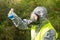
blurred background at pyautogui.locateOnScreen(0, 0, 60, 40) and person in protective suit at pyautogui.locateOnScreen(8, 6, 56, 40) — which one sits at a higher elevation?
person in protective suit at pyautogui.locateOnScreen(8, 6, 56, 40)

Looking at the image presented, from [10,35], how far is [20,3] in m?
1.64

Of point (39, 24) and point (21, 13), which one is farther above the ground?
point (39, 24)

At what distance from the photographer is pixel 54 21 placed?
957 cm

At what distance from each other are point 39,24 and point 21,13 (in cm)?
468

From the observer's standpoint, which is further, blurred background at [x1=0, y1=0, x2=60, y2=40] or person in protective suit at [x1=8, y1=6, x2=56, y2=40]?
blurred background at [x1=0, y1=0, x2=60, y2=40]

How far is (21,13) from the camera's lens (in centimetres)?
995

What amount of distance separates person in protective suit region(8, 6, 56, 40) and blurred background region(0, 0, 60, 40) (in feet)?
12.0

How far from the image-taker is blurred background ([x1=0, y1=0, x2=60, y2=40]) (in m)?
9.12

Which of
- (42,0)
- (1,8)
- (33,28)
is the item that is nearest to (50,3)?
(42,0)

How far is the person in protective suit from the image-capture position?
17.0 ft

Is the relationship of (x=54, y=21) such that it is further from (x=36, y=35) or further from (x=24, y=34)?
(x=36, y=35)

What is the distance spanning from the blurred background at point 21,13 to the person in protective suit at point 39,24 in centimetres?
367

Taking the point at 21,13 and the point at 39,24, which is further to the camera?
the point at 21,13

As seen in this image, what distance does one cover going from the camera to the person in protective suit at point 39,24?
5.17 meters
